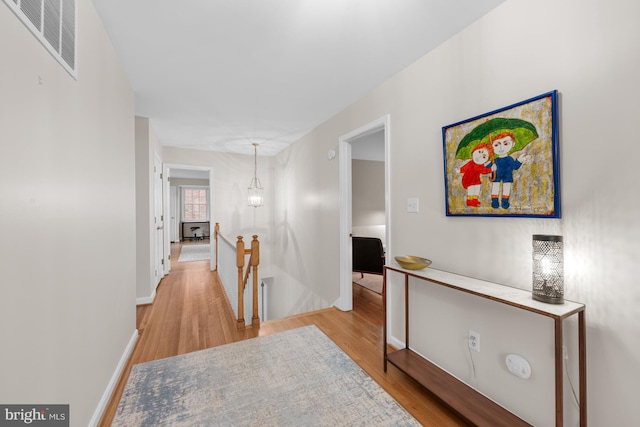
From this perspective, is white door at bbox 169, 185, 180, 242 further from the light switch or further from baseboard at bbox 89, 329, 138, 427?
the light switch

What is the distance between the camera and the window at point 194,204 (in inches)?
401

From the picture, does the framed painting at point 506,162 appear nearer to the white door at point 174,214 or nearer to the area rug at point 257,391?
the area rug at point 257,391

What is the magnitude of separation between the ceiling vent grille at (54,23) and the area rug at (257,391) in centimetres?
192

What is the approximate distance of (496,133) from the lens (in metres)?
1.59

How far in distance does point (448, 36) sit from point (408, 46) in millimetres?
265

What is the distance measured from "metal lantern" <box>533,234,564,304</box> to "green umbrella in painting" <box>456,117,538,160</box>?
533 mm

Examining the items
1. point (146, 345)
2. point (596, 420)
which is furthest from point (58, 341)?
point (596, 420)

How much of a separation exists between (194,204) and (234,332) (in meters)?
8.83

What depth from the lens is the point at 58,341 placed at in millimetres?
1132

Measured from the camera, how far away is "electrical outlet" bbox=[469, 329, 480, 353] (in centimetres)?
172

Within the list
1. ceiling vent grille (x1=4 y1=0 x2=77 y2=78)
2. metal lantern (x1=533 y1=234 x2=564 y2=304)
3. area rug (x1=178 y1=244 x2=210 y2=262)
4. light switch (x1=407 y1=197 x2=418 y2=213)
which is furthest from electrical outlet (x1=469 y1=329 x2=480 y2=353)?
area rug (x1=178 y1=244 x2=210 y2=262)

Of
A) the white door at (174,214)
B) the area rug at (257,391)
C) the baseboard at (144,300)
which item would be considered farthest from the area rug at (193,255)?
the area rug at (257,391)

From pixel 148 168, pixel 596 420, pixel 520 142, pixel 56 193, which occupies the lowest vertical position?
pixel 596 420

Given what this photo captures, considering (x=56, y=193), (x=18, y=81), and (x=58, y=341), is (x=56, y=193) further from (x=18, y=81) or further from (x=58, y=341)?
(x=58, y=341)
